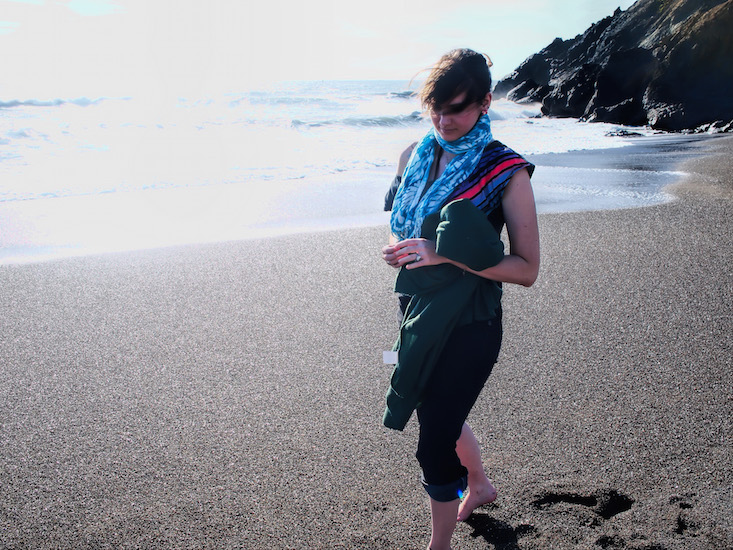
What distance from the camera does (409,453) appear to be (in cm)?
284

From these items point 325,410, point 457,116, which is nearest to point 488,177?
point 457,116

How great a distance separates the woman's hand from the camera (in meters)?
1.86

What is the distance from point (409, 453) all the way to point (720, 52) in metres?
29.2

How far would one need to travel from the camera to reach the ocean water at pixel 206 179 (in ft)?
23.3

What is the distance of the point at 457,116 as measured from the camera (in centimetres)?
182

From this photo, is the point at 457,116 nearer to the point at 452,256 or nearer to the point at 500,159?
the point at 500,159

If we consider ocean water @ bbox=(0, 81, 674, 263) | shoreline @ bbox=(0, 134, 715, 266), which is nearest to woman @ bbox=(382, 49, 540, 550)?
ocean water @ bbox=(0, 81, 674, 263)

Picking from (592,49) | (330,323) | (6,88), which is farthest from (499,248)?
(592,49)

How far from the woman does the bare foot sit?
14.4 inches

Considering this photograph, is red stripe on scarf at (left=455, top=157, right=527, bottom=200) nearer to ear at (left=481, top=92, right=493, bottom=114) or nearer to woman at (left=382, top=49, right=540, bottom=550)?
woman at (left=382, top=49, right=540, bottom=550)

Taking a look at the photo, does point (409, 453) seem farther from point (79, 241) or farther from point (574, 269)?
point (79, 241)

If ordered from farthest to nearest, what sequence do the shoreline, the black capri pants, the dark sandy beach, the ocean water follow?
the ocean water → the shoreline → the dark sandy beach → the black capri pants

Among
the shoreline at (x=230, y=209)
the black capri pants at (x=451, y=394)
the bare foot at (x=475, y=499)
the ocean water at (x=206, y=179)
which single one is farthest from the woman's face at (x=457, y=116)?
the shoreline at (x=230, y=209)

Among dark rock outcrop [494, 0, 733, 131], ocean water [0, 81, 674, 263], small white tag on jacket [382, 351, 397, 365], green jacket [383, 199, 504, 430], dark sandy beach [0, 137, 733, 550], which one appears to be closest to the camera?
green jacket [383, 199, 504, 430]
